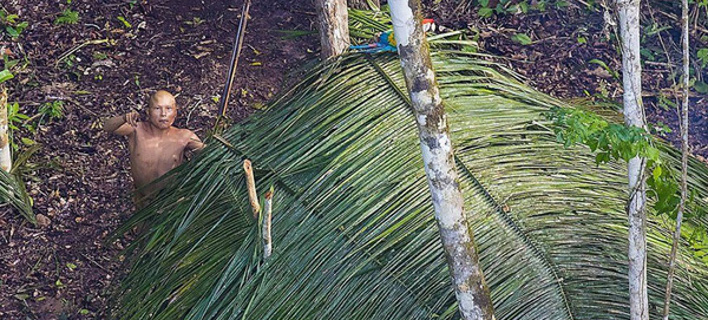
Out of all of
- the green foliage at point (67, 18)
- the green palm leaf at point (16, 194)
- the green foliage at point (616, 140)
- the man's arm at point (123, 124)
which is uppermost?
the green foliage at point (67, 18)

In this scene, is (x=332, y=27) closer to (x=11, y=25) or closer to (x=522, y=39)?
(x=522, y=39)

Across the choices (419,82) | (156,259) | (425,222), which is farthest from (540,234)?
(156,259)

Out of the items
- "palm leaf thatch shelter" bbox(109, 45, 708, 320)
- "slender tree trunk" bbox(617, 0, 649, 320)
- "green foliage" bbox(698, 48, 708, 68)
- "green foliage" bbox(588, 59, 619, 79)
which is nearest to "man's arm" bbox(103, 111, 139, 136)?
"palm leaf thatch shelter" bbox(109, 45, 708, 320)

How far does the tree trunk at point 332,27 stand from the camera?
149 inches

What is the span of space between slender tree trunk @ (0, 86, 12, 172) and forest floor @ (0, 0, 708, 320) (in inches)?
10.3

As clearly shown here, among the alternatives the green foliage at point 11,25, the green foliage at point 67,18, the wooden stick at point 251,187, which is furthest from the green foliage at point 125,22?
the wooden stick at point 251,187

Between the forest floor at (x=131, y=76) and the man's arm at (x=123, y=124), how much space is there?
0.72m

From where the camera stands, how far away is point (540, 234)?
120 inches

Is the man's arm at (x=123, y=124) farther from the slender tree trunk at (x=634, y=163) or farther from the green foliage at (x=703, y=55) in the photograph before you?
the green foliage at (x=703, y=55)

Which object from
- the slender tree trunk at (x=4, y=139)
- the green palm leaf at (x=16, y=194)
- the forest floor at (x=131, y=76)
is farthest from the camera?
the forest floor at (x=131, y=76)

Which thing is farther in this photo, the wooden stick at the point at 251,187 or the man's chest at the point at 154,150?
the man's chest at the point at 154,150

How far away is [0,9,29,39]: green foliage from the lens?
201 inches

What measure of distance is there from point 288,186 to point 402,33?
1224 millimetres

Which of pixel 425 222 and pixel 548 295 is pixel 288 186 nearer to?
pixel 425 222
